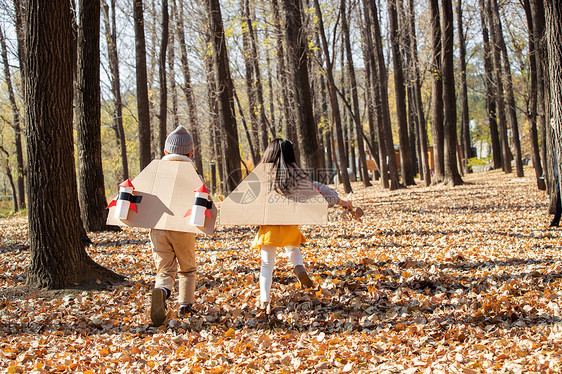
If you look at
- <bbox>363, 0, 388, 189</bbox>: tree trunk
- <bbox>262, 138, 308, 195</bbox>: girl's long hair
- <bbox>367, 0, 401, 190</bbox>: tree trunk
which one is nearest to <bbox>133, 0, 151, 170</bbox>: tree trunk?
<bbox>262, 138, 308, 195</bbox>: girl's long hair

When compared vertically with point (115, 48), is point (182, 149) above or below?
below

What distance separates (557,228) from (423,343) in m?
5.85

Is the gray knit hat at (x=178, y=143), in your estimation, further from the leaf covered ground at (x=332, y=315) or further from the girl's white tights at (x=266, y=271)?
the leaf covered ground at (x=332, y=315)

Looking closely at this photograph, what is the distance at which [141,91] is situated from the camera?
13.9 meters

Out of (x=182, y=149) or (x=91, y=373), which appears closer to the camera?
(x=91, y=373)

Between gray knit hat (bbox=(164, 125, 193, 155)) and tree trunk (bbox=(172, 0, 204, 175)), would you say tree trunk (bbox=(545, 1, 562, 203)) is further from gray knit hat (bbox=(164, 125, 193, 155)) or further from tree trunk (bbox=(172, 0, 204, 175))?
tree trunk (bbox=(172, 0, 204, 175))

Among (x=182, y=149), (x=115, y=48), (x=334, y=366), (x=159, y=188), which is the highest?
(x=115, y=48)

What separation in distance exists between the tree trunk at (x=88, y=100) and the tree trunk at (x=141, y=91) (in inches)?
153

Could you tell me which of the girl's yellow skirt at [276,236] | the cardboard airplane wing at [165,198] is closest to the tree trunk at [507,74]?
the girl's yellow skirt at [276,236]

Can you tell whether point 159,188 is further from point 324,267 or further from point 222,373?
point 324,267

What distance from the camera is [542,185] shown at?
1455 cm

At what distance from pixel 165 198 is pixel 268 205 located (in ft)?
3.57

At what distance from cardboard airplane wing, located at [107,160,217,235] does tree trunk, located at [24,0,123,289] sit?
1179 millimetres

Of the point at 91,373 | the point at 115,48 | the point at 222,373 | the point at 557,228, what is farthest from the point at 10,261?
the point at 115,48
